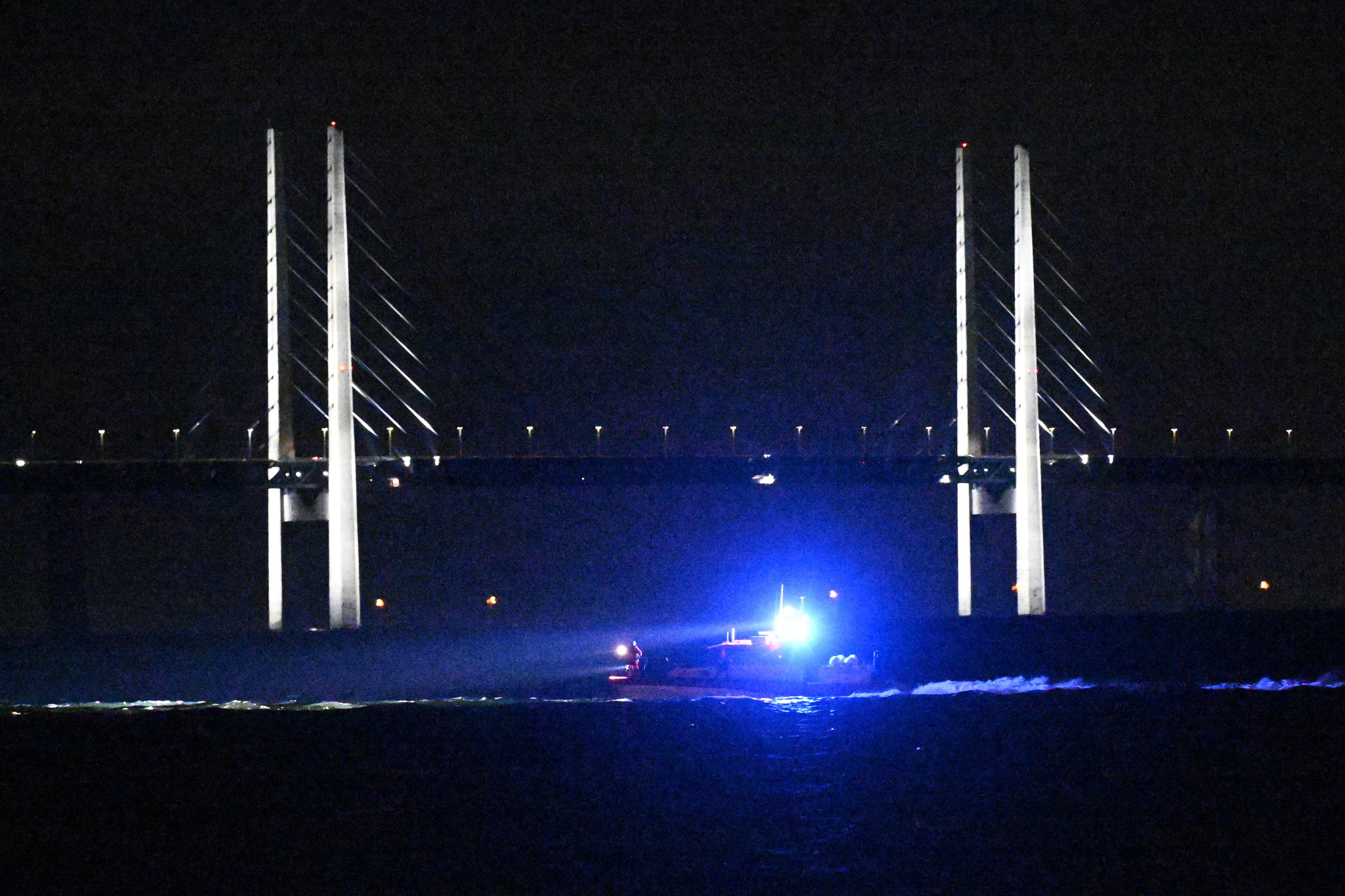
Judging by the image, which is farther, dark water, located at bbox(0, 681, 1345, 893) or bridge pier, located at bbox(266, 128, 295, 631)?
bridge pier, located at bbox(266, 128, 295, 631)

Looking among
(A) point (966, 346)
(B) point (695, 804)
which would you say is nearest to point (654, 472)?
(A) point (966, 346)

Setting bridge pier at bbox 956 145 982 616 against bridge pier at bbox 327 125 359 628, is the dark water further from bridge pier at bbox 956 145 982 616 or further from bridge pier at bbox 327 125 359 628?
bridge pier at bbox 956 145 982 616

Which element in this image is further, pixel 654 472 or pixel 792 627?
pixel 654 472

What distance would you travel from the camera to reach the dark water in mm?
22562

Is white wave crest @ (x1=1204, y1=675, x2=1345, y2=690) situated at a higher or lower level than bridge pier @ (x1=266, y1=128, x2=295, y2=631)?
lower

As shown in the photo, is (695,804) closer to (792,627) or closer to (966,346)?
(792,627)

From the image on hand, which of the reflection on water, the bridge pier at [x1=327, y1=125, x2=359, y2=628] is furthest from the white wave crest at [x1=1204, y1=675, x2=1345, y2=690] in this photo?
the bridge pier at [x1=327, y1=125, x2=359, y2=628]

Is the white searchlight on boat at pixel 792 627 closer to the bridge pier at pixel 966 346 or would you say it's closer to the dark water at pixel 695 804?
the dark water at pixel 695 804

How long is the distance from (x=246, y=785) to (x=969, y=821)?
502 inches

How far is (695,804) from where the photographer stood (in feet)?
93.5

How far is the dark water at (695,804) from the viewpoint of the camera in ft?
74.0

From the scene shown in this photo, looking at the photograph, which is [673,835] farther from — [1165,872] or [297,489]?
[297,489]

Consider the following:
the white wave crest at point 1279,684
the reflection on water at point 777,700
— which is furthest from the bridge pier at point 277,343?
the white wave crest at point 1279,684

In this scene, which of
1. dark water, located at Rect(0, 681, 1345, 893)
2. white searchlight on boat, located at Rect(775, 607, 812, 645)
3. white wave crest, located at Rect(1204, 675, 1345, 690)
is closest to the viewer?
dark water, located at Rect(0, 681, 1345, 893)
